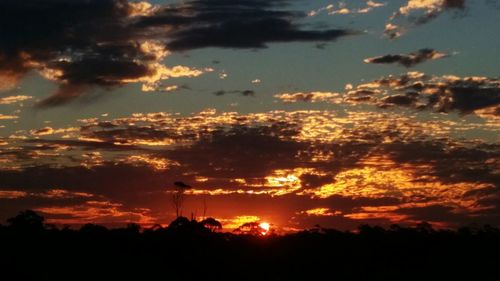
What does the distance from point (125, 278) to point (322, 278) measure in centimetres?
1891

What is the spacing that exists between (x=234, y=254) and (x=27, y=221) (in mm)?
27095

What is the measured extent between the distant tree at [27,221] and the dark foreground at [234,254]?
0.65ft

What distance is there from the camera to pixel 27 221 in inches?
3585

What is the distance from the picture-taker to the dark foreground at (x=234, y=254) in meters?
61.6

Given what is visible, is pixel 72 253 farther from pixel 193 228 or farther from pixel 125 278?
pixel 193 228

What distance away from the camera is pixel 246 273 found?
2645 inches

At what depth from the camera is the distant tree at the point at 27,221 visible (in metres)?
85.1

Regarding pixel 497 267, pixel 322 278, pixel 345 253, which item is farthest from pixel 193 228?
pixel 497 267

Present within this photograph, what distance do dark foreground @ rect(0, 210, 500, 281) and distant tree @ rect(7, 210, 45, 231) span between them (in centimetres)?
20

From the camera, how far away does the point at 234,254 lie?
77.5m

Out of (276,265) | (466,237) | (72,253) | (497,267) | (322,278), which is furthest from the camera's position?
(466,237)

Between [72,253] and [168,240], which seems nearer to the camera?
[72,253]

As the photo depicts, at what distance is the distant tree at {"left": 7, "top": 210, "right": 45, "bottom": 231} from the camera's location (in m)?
85.1

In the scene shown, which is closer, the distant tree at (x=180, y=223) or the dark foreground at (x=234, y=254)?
the dark foreground at (x=234, y=254)
